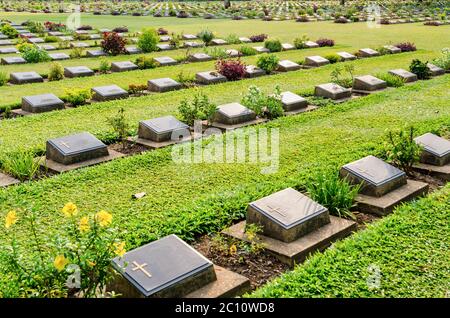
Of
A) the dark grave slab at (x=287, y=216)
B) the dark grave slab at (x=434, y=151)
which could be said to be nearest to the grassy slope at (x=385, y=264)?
the dark grave slab at (x=287, y=216)

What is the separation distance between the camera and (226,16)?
114 feet

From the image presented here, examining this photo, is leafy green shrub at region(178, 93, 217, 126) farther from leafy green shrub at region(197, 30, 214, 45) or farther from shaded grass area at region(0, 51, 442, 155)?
leafy green shrub at region(197, 30, 214, 45)

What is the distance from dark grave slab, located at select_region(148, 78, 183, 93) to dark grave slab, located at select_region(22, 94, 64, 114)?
2.23 meters

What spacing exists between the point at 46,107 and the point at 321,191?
6.03 m

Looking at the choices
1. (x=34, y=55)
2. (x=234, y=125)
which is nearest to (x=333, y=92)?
(x=234, y=125)

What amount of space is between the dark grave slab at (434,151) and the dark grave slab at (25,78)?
9031mm

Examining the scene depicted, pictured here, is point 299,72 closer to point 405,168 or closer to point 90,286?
point 405,168

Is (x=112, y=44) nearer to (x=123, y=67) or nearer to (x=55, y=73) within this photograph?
(x=123, y=67)

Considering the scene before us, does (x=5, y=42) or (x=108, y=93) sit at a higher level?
(x=5, y=42)

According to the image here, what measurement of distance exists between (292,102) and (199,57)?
6778mm

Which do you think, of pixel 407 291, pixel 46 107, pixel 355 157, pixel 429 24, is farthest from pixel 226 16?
pixel 407 291

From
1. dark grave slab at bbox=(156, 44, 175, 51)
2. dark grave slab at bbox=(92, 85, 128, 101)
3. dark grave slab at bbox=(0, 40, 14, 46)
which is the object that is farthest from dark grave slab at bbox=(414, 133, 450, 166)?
dark grave slab at bbox=(0, 40, 14, 46)

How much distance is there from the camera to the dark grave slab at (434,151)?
254 inches

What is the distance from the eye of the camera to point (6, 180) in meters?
6.10
